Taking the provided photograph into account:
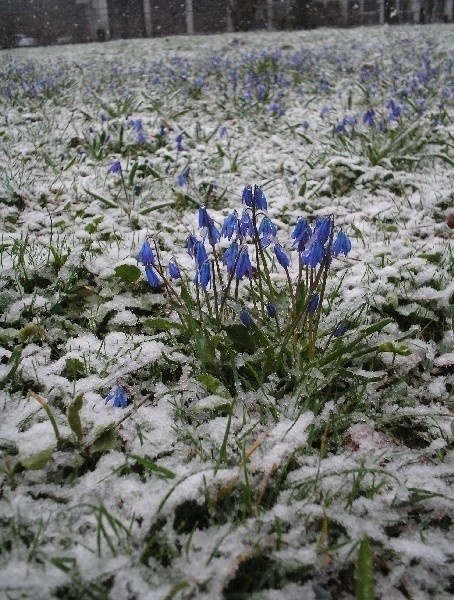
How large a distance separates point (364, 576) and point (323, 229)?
3.03 ft

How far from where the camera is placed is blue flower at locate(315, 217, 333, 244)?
56.7 inches

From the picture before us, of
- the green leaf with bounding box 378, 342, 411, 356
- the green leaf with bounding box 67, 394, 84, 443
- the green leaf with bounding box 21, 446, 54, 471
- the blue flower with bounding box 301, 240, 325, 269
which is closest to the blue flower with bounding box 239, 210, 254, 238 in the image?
the blue flower with bounding box 301, 240, 325, 269

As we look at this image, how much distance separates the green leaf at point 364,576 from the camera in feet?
3.27

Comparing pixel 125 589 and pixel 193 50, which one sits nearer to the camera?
pixel 125 589

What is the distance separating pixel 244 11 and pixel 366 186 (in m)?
20.4

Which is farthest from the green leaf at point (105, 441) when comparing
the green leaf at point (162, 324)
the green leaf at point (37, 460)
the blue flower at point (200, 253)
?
the blue flower at point (200, 253)

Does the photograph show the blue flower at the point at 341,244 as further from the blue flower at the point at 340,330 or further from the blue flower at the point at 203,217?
the blue flower at the point at 203,217

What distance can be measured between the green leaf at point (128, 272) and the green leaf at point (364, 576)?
5.38 feet

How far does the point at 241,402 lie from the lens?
165 cm

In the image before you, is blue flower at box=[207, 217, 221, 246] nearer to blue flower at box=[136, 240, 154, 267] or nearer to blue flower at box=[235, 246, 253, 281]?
blue flower at box=[235, 246, 253, 281]

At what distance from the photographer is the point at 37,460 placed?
51.9 inches

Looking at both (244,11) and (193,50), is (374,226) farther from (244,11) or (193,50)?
(244,11)

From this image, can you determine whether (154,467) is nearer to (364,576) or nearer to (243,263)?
(364,576)

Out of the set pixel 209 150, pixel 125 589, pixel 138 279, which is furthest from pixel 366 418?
pixel 209 150
